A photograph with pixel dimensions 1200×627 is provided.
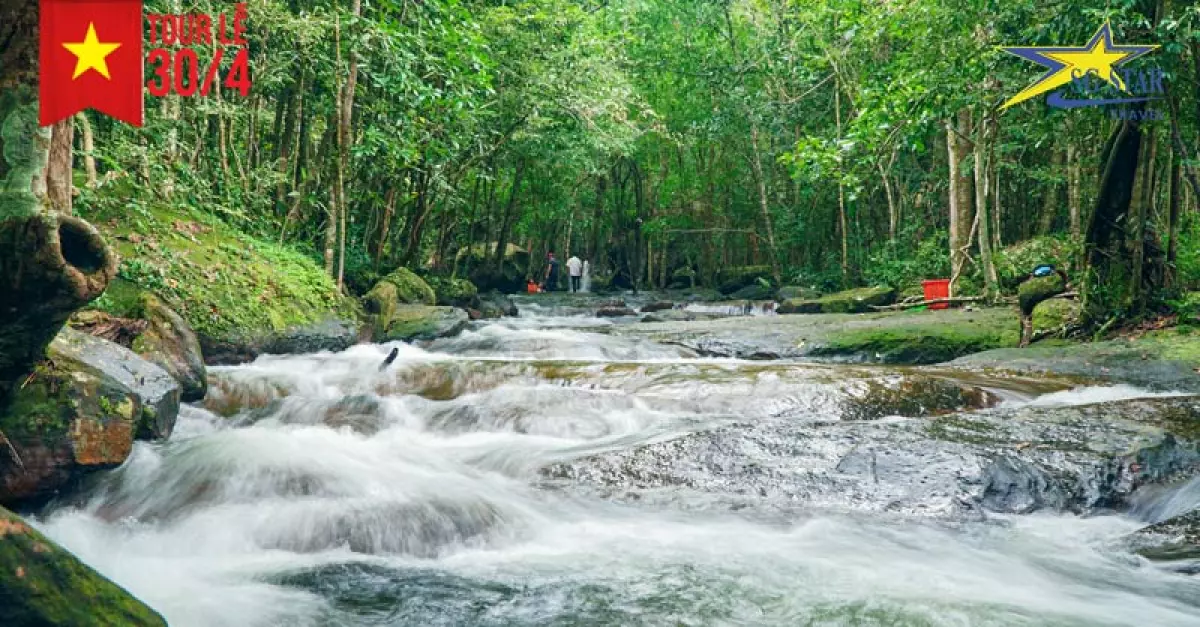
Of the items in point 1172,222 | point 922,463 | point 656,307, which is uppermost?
point 1172,222

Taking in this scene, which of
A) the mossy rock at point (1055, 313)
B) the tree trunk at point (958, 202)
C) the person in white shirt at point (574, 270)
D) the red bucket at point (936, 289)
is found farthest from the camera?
the person in white shirt at point (574, 270)

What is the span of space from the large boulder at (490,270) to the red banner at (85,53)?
1721 cm

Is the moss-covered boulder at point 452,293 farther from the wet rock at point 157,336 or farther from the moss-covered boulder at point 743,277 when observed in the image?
the moss-covered boulder at point 743,277

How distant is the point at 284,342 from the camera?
8953 mm

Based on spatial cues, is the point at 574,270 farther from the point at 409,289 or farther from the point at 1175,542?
the point at 1175,542

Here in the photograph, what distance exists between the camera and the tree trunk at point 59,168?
3.59 m

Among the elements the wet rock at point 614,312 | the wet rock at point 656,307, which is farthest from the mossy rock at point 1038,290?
the wet rock at point 656,307

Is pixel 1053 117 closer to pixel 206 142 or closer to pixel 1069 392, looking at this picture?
pixel 1069 392

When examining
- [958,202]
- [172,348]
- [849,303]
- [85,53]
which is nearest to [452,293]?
[849,303]

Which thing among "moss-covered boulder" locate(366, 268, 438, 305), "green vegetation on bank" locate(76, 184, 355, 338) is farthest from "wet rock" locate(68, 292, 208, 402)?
"moss-covered boulder" locate(366, 268, 438, 305)

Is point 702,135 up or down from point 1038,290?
up

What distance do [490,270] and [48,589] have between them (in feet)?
74.9

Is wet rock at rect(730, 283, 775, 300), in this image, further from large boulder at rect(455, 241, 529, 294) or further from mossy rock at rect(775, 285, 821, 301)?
large boulder at rect(455, 241, 529, 294)

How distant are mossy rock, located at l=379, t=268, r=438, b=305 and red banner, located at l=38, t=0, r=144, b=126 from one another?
7.18 meters
